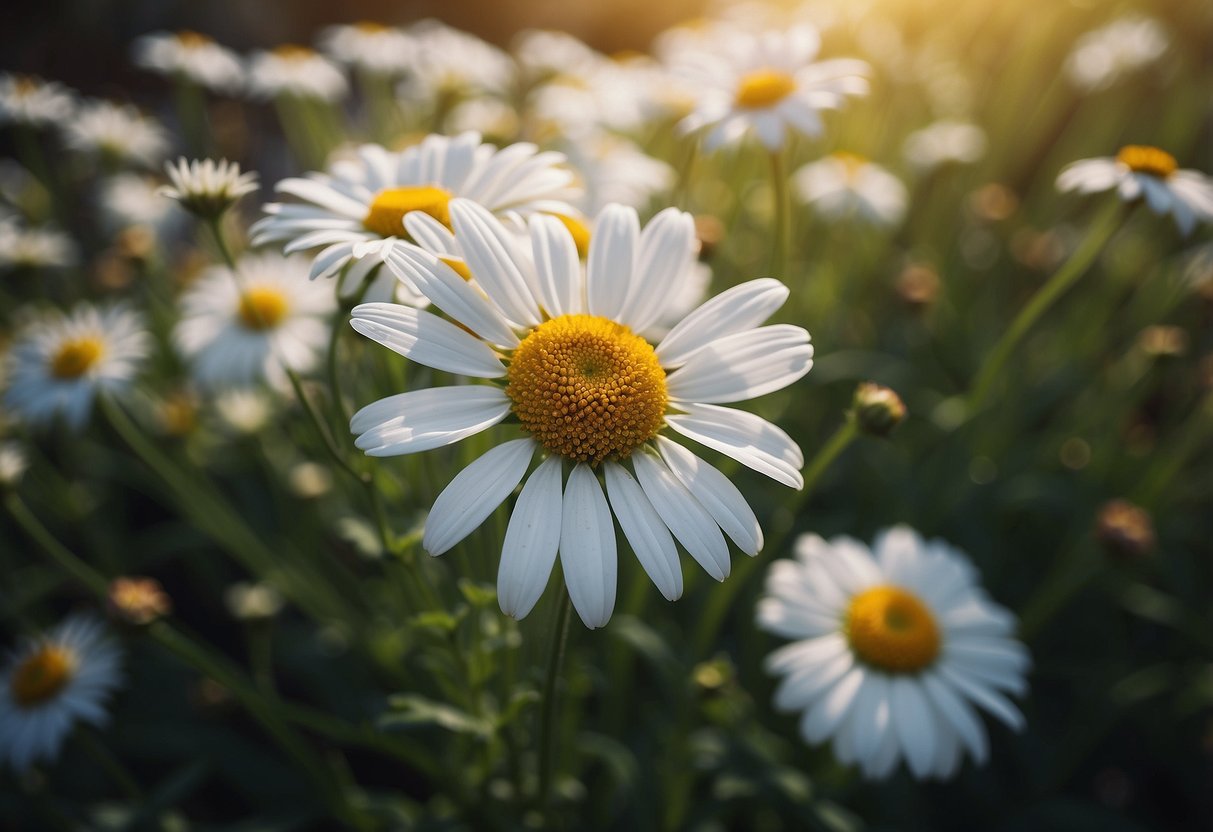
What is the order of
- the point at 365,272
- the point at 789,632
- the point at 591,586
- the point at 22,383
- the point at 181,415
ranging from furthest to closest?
1. the point at 181,415
2. the point at 22,383
3. the point at 789,632
4. the point at 365,272
5. the point at 591,586

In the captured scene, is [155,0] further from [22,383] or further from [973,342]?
[973,342]

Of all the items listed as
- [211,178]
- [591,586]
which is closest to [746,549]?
[591,586]

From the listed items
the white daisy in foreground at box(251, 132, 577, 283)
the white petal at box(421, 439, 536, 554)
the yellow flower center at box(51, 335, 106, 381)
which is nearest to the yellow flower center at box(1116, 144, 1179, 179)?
the white daisy in foreground at box(251, 132, 577, 283)

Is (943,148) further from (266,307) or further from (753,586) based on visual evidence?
(266,307)

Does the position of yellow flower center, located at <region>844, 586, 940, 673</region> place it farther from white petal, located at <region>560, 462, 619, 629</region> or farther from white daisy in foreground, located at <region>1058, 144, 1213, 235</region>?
white daisy in foreground, located at <region>1058, 144, 1213, 235</region>

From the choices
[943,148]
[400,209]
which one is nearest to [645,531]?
[400,209]

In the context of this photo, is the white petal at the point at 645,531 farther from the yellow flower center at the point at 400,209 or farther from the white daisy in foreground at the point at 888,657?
the white daisy in foreground at the point at 888,657

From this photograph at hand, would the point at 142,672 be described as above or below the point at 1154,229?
below

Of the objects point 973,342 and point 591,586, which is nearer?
point 591,586
